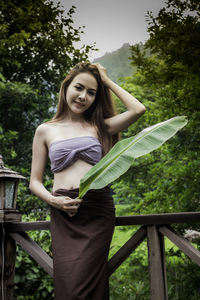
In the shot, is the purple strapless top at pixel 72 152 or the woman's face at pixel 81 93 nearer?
the purple strapless top at pixel 72 152

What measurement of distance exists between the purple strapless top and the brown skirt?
15cm

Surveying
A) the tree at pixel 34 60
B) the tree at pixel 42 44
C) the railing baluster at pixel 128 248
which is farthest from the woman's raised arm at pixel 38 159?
the tree at pixel 42 44

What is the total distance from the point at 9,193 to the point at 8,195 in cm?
2

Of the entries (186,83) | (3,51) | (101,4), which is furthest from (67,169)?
(101,4)

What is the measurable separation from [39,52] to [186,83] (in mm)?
4750

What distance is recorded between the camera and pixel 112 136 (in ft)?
6.53

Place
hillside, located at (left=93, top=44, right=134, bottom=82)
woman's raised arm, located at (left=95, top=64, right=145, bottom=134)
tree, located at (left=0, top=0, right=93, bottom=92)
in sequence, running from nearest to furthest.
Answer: woman's raised arm, located at (left=95, top=64, right=145, bottom=134) < tree, located at (left=0, top=0, right=93, bottom=92) < hillside, located at (left=93, top=44, right=134, bottom=82)

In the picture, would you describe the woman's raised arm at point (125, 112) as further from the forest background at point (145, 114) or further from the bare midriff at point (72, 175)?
the forest background at point (145, 114)

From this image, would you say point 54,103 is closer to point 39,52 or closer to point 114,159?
point 39,52

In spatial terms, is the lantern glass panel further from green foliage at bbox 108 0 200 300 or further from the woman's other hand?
green foliage at bbox 108 0 200 300

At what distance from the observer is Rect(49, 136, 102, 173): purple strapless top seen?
1718 millimetres

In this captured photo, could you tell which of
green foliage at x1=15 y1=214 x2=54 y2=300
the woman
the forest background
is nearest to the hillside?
the forest background

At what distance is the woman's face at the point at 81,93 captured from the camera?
185 centimetres

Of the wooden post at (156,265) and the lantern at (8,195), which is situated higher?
the lantern at (8,195)
